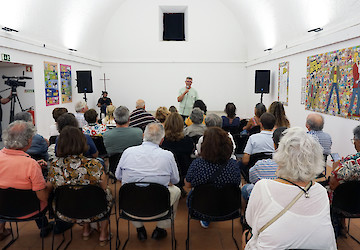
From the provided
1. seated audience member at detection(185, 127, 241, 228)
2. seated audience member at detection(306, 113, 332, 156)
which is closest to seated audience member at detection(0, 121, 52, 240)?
seated audience member at detection(185, 127, 241, 228)

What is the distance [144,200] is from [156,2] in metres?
9.93

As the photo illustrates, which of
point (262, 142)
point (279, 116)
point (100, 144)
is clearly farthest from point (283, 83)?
point (100, 144)

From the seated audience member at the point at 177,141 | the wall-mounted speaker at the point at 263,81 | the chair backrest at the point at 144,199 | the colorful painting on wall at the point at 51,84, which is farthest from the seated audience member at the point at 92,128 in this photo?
the wall-mounted speaker at the point at 263,81

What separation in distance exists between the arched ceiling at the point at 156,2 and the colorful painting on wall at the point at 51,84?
2.04 ft

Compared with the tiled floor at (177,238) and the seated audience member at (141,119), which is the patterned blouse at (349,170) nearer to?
the tiled floor at (177,238)

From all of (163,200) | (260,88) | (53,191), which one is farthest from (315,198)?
(260,88)

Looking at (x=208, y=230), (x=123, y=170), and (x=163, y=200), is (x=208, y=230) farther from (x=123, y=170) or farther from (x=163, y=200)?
(x=123, y=170)

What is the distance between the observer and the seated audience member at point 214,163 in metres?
2.33

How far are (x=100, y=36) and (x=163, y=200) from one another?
966cm

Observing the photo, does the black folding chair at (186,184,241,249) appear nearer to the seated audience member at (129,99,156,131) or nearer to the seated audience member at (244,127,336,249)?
the seated audience member at (244,127,336,249)

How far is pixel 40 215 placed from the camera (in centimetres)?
237

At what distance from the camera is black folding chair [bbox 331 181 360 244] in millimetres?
2277

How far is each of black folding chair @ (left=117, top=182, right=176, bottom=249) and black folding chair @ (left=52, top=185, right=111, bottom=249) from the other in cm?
17

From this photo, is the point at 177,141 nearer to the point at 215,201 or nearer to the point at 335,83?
the point at 215,201
